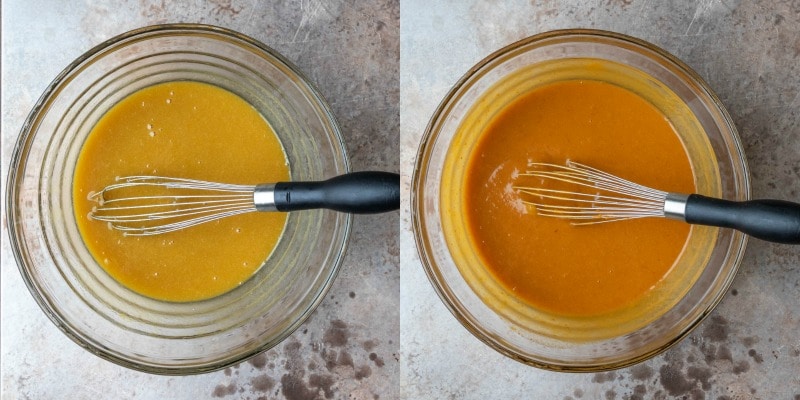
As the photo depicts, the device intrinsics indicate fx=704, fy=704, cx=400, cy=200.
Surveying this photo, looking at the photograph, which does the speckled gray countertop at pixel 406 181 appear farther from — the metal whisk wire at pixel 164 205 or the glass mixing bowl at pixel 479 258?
the metal whisk wire at pixel 164 205

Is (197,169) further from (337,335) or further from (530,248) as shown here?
(530,248)

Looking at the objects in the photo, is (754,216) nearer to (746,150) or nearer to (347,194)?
(746,150)

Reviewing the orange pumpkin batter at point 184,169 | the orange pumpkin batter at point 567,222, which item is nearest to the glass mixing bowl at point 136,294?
the orange pumpkin batter at point 184,169

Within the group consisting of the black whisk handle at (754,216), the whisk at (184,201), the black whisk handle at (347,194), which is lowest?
the black whisk handle at (754,216)

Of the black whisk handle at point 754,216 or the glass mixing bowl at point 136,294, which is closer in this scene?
the black whisk handle at point 754,216

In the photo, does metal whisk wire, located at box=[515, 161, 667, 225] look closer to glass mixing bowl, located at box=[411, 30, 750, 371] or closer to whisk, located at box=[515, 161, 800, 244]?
whisk, located at box=[515, 161, 800, 244]
